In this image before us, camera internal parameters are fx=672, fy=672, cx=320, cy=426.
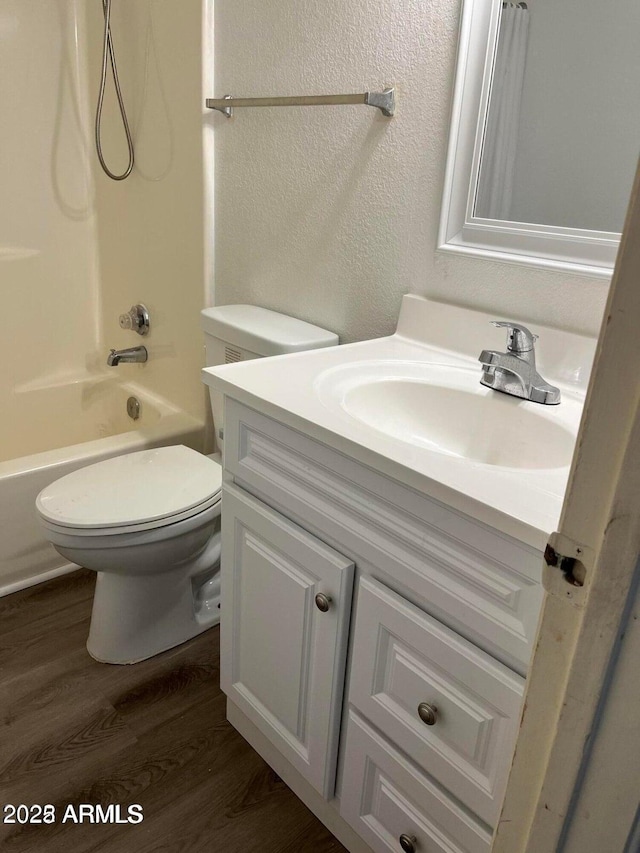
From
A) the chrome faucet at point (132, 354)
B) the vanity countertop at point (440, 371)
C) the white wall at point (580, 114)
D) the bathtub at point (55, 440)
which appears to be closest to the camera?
the vanity countertop at point (440, 371)

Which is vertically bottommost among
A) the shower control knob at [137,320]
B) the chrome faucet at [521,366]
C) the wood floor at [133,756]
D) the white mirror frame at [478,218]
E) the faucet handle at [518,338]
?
the wood floor at [133,756]

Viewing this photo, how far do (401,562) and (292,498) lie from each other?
25 cm

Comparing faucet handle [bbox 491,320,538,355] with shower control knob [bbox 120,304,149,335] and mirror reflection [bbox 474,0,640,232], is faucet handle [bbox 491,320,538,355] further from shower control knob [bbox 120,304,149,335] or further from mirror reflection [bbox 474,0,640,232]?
shower control knob [bbox 120,304,149,335]

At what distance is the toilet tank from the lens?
5.10ft

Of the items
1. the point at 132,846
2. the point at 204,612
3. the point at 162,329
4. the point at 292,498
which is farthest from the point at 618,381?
the point at 162,329

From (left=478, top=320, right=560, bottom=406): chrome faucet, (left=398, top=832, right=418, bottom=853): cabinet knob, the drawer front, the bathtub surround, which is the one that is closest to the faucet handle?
(left=478, top=320, right=560, bottom=406): chrome faucet

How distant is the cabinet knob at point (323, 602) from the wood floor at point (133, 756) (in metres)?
0.52

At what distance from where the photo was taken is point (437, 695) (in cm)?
93

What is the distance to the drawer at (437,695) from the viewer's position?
2.81ft

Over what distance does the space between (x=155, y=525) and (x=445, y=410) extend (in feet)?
2.30

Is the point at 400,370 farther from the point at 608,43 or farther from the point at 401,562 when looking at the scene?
the point at 608,43

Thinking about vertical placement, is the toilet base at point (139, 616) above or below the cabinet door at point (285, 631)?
below

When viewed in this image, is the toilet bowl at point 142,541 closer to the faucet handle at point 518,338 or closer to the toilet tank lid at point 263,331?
the toilet tank lid at point 263,331

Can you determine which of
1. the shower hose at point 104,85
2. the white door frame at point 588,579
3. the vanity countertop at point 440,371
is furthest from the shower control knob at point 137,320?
the white door frame at point 588,579
